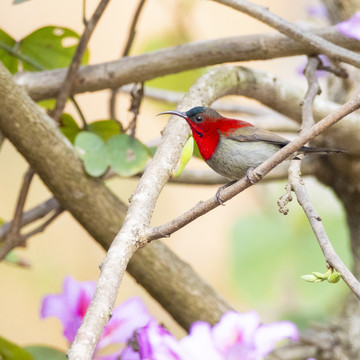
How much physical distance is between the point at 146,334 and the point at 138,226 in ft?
0.32

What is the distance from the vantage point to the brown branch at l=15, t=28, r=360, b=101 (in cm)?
98

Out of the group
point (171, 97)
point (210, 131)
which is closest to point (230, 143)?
point (210, 131)

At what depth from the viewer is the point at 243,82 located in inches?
38.7

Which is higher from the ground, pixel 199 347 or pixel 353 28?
pixel 353 28

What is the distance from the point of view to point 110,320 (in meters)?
0.74

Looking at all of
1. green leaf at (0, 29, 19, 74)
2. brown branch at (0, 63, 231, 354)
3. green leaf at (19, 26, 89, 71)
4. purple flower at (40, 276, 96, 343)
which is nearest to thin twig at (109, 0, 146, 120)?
green leaf at (19, 26, 89, 71)

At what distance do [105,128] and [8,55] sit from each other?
0.19 m

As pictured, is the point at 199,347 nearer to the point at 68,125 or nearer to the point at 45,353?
the point at 45,353

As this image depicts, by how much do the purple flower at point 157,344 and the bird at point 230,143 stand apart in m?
0.26

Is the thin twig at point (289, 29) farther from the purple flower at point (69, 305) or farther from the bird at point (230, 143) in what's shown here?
the purple flower at point (69, 305)

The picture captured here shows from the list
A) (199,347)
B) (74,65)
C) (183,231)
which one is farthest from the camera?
(183,231)

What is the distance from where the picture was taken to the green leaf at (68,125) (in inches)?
40.2

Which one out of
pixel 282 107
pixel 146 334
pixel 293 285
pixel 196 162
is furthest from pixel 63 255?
pixel 146 334

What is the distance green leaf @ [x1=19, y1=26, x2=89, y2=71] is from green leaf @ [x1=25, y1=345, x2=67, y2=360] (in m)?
0.44
